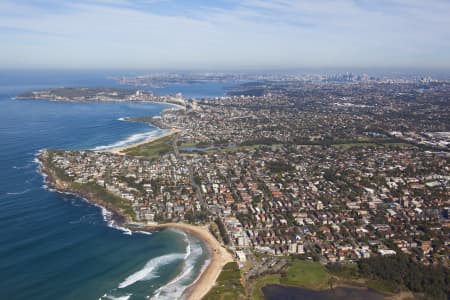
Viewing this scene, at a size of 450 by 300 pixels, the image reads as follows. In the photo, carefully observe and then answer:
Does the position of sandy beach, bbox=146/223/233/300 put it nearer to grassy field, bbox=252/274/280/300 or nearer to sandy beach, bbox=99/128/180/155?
grassy field, bbox=252/274/280/300

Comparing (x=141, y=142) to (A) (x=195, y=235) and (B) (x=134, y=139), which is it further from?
(A) (x=195, y=235)

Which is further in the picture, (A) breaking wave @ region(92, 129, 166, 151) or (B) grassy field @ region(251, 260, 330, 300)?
(A) breaking wave @ region(92, 129, 166, 151)

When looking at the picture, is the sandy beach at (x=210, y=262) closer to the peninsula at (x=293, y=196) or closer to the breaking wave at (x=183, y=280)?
the peninsula at (x=293, y=196)

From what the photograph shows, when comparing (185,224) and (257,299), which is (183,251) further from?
(257,299)

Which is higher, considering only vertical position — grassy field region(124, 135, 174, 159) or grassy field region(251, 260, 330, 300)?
grassy field region(124, 135, 174, 159)

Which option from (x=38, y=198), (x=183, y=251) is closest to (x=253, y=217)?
(x=183, y=251)

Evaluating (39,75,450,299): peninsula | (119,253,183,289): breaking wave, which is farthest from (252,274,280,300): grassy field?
(119,253,183,289): breaking wave
